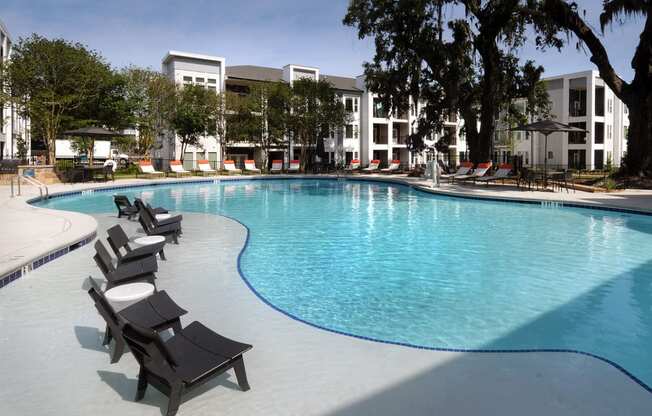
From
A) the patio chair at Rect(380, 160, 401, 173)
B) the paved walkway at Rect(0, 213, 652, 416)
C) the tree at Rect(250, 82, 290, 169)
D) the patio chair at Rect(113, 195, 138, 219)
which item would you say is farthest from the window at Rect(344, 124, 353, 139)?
the paved walkway at Rect(0, 213, 652, 416)

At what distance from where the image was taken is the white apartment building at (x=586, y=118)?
5044cm

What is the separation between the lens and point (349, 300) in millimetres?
6598

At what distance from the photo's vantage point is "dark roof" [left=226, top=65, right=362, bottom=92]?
163 ft

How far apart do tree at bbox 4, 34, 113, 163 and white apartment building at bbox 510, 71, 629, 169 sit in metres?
43.9

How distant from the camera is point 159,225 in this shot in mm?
9758

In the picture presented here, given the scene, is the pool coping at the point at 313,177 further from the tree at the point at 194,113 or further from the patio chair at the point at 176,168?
the tree at the point at 194,113

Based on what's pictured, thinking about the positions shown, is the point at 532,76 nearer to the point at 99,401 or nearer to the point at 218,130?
→ the point at 218,130

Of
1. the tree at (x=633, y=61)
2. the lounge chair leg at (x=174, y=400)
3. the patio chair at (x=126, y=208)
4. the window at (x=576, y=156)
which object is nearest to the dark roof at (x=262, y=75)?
the window at (x=576, y=156)

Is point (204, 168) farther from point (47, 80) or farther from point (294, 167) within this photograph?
point (47, 80)

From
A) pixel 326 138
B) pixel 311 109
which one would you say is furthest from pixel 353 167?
pixel 326 138

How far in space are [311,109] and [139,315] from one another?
35503mm

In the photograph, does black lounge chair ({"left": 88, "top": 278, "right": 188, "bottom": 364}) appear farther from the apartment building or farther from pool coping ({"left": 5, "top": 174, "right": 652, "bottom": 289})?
the apartment building

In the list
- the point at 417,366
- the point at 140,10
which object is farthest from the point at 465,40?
the point at 417,366

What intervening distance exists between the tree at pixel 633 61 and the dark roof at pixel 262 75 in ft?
91.7
